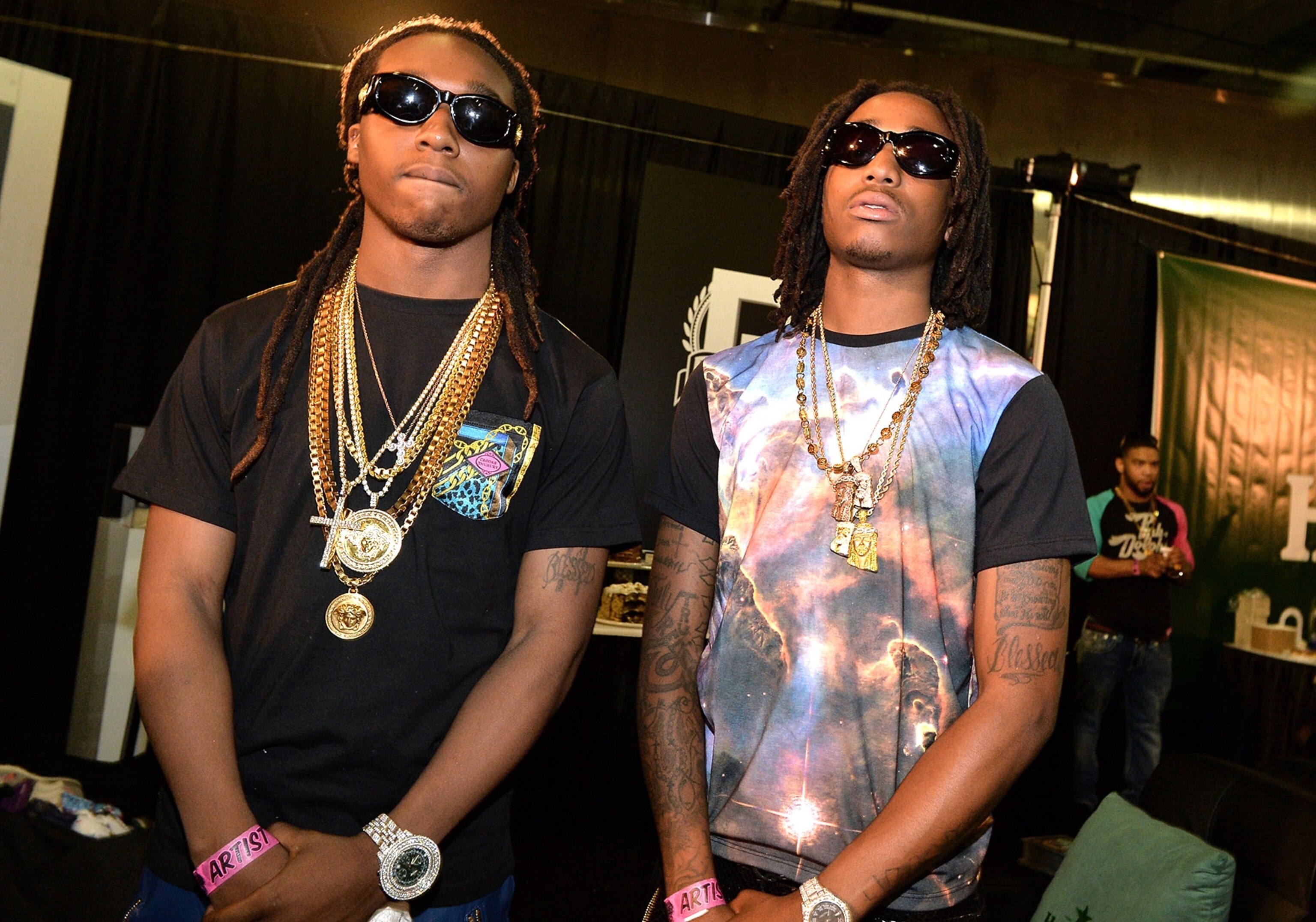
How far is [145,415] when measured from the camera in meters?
5.45

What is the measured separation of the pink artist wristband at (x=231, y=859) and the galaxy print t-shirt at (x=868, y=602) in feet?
2.42

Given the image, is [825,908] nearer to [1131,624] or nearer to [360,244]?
[360,244]

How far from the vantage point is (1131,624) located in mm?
6398

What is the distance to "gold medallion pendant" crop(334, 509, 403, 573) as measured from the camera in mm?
1830

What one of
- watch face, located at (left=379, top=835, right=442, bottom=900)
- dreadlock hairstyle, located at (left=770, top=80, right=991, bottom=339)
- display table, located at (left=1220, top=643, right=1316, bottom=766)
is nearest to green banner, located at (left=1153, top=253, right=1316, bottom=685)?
display table, located at (left=1220, top=643, right=1316, bottom=766)

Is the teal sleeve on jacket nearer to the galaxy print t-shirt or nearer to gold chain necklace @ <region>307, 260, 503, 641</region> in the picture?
the galaxy print t-shirt

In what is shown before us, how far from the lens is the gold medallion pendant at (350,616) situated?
1.80 m

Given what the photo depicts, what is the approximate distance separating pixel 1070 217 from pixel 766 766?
20.8 ft

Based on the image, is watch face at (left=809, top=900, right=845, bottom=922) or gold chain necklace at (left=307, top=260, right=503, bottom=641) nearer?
watch face at (left=809, top=900, right=845, bottom=922)

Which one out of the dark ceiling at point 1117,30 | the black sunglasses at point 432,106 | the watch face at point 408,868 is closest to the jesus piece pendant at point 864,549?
the watch face at point 408,868

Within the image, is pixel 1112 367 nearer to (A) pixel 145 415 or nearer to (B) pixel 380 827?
(A) pixel 145 415

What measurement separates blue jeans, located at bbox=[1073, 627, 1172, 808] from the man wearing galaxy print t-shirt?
4.92 metres

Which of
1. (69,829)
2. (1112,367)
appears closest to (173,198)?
(69,829)

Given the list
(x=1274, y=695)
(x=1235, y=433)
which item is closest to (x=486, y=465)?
(x=1274, y=695)
